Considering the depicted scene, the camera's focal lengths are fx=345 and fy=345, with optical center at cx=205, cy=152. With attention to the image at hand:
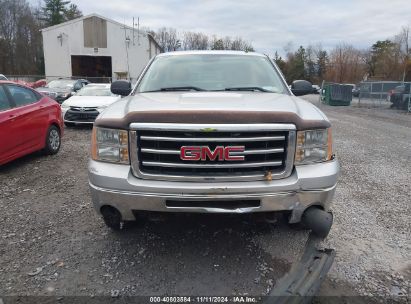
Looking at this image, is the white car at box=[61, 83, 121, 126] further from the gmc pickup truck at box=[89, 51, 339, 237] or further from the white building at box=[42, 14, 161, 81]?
the white building at box=[42, 14, 161, 81]

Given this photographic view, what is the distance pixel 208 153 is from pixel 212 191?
0.30 meters

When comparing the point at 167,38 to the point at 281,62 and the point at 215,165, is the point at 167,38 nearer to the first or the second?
the point at 281,62

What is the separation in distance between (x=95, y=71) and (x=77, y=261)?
4262 centimetres

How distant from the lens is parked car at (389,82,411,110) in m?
19.0

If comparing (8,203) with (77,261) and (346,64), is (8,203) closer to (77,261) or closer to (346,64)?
(77,261)

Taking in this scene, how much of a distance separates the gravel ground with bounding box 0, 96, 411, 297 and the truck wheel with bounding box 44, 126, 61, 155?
6.14ft

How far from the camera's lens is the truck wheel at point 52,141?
697cm

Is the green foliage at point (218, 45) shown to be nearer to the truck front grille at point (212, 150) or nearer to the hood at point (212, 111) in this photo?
the hood at point (212, 111)

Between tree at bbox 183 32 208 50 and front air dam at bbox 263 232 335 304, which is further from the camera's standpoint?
tree at bbox 183 32 208 50

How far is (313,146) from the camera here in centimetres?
290

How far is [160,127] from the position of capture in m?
2.70

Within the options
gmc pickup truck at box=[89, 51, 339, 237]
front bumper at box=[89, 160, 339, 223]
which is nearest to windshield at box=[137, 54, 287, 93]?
gmc pickup truck at box=[89, 51, 339, 237]

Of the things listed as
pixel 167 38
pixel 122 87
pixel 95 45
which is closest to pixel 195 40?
pixel 167 38

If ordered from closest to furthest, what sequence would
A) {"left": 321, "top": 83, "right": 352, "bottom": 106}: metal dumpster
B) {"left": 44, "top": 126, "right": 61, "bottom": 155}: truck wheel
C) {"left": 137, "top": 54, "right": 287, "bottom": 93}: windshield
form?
{"left": 137, "top": 54, "right": 287, "bottom": 93}: windshield < {"left": 44, "top": 126, "right": 61, "bottom": 155}: truck wheel < {"left": 321, "top": 83, "right": 352, "bottom": 106}: metal dumpster
